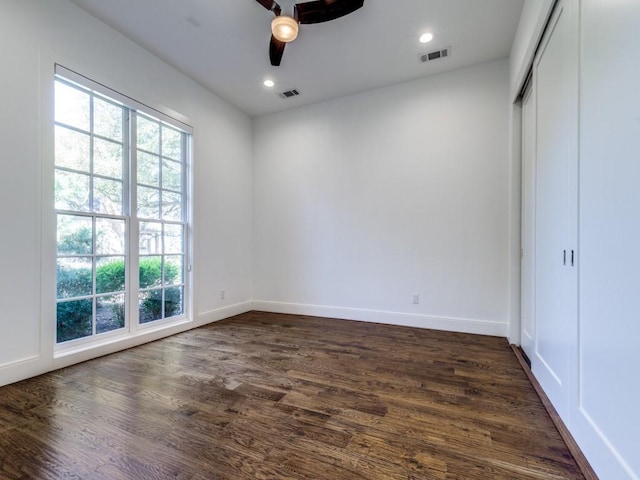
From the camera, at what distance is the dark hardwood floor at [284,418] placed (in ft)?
4.58

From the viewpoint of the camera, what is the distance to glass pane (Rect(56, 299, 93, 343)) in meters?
2.63

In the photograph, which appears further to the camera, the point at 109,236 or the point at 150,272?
the point at 150,272

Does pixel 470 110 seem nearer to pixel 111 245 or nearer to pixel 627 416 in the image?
pixel 627 416

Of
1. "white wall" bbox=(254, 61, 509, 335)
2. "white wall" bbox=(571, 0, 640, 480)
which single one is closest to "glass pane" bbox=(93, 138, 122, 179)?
"white wall" bbox=(254, 61, 509, 335)

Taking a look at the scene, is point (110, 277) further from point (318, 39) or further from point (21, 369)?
point (318, 39)

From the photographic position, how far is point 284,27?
7.64 feet

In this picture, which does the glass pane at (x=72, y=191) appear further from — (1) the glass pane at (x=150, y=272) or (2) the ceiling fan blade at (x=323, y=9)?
(2) the ceiling fan blade at (x=323, y=9)

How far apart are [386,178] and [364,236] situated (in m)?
0.84

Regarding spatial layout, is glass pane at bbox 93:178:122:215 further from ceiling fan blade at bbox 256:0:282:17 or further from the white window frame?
ceiling fan blade at bbox 256:0:282:17

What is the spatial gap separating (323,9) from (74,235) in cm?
291

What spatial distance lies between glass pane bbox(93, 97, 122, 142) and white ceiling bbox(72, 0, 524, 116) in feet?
2.49

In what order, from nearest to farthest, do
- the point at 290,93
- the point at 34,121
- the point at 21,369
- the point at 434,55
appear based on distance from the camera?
the point at 21,369
the point at 34,121
the point at 434,55
the point at 290,93

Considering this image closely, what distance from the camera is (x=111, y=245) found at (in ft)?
9.90

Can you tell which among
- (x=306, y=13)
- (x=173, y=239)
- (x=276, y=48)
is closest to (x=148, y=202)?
(x=173, y=239)
